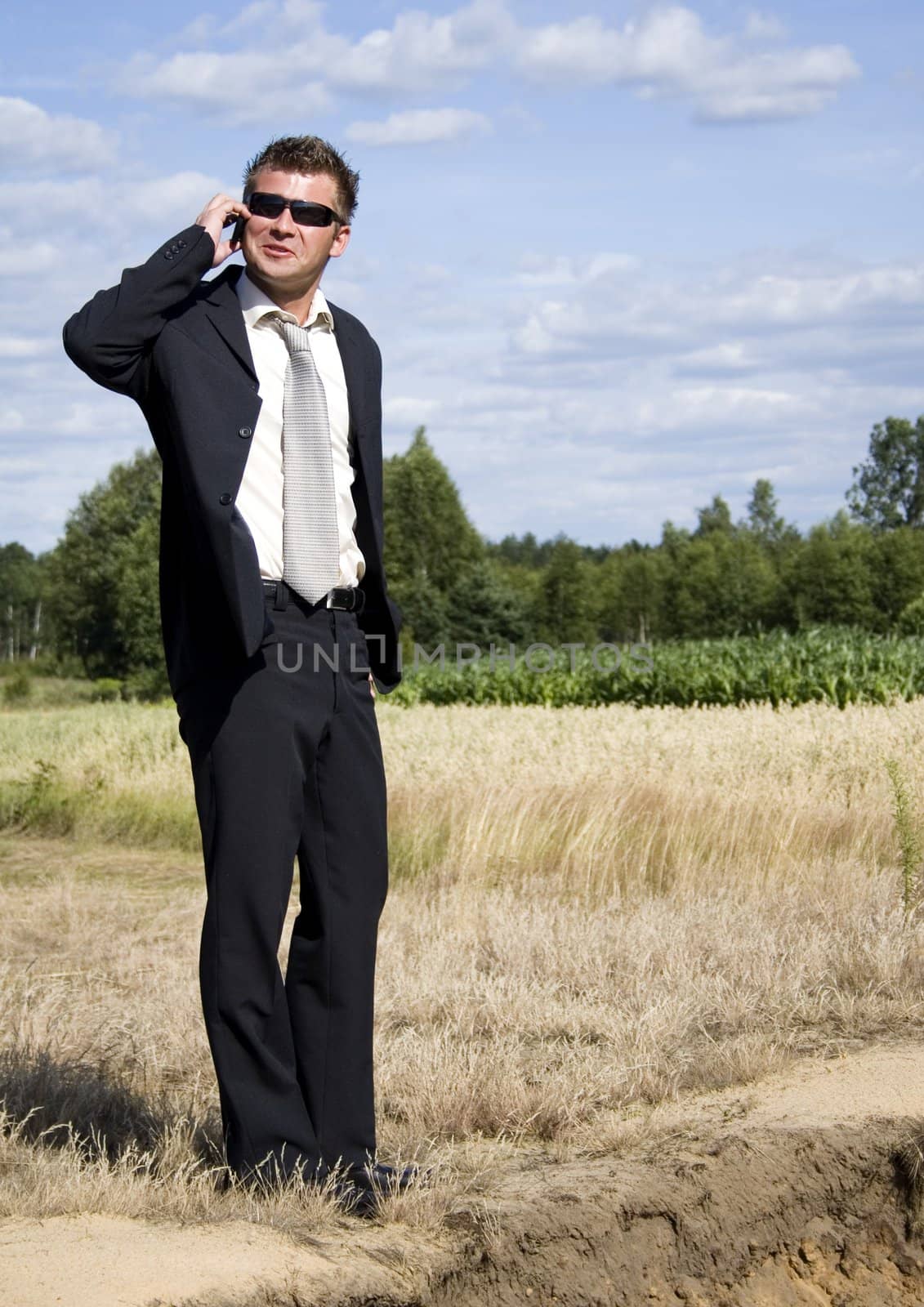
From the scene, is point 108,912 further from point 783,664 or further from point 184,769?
point 783,664

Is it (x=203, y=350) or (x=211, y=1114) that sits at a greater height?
(x=203, y=350)

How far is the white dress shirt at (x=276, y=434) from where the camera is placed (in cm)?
346

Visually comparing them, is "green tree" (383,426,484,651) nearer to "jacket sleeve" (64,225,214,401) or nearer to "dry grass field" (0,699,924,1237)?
"dry grass field" (0,699,924,1237)

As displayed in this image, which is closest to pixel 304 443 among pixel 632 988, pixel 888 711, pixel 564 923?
pixel 632 988

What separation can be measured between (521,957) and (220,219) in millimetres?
3496

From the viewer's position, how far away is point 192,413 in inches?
132

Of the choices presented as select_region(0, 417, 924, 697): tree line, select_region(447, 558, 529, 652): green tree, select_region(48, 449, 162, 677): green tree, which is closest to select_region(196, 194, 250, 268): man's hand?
select_region(0, 417, 924, 697): tree line

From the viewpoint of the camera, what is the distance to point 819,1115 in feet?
13.7

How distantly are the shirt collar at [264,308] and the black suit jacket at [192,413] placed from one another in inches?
1.8

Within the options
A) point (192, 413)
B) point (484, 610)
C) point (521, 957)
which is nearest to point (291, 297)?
point (192, 413)

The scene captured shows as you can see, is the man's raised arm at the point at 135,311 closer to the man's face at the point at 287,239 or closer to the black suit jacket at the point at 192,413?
the black suit jacket at the point at 192,413

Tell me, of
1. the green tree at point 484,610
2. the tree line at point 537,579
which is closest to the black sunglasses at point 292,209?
the tree line at point 537,579

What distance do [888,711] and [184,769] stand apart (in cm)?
671

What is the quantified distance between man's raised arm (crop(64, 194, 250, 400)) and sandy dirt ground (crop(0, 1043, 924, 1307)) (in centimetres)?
192
